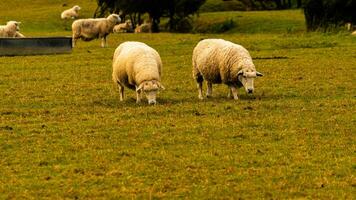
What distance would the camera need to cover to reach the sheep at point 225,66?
58.2ft

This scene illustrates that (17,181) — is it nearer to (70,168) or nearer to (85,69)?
(70,168)

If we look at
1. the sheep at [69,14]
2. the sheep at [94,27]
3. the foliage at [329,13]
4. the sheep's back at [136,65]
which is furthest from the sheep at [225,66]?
the sheep at [69,14]

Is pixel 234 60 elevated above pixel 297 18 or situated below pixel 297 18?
above

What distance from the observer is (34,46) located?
1298 inches

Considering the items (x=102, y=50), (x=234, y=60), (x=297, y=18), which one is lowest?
(x=297, y=18)

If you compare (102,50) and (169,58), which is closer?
(169,58)

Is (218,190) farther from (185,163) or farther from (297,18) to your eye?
(297,18)

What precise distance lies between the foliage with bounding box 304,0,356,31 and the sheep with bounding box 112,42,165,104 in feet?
96.8

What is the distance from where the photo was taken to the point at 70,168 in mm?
11078

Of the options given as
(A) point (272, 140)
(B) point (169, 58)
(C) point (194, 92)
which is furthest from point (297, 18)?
(A) point (272, 140)

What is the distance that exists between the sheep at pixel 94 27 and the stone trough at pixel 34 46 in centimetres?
590

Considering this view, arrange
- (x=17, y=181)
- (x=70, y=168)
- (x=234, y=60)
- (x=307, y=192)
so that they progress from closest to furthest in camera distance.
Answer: (x=307, y=192)
(x=17, y=181)
(x=70, y=168)
(x=234, y=60)

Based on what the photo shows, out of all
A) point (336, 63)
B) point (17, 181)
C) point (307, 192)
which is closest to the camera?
point (307, 192)

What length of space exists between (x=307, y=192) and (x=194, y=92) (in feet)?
35.0
